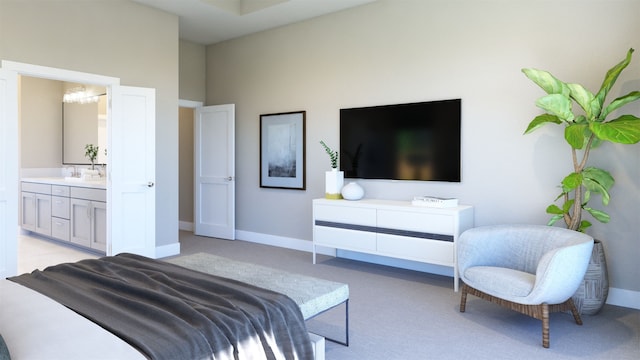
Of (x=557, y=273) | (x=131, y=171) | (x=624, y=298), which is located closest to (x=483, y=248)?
(x=557, y=273)

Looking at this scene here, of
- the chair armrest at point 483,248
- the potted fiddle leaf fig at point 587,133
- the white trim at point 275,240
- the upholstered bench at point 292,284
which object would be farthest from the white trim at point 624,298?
the white trim at point 275,240

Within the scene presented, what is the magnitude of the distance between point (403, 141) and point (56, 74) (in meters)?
3.60

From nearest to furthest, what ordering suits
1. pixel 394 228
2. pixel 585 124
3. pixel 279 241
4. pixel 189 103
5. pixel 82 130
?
pixel 585 124 → pixel 394 228 → pixel 279 241 → pixel 189 103 → pixel 82 130

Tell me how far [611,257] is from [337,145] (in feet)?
9.72

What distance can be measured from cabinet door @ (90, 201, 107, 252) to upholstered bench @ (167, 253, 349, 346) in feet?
8.18

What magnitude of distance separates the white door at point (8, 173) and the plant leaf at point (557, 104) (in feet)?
14.5

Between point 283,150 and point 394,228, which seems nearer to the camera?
point 394,228

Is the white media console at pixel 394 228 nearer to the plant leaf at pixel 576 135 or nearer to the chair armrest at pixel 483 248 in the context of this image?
the chair armrest at pixel 483 248

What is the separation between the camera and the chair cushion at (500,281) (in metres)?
2.81

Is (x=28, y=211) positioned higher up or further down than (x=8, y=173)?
further down

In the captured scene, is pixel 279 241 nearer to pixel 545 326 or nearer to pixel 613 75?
pixel 545 326

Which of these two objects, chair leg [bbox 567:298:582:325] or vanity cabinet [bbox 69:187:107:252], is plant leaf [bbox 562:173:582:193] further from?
vanity cabinet [bbox 69:187:107:252]

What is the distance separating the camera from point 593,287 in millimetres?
3219

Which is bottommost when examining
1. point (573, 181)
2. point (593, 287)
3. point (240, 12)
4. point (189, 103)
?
point (593, 287)
